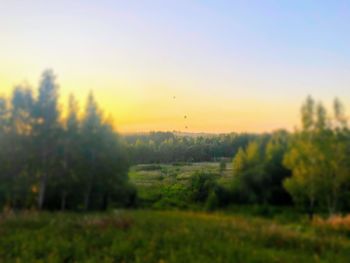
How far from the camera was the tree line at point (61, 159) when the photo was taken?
15.7 meters

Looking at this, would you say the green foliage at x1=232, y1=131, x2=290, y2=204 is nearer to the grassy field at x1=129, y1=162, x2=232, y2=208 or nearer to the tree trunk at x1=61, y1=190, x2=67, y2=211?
the grassy field at x1=129, y1=162, x2=232, y2=208

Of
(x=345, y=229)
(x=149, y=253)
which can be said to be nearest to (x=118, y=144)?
(x=149, y=253)

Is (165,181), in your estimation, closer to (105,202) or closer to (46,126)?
(105,202)

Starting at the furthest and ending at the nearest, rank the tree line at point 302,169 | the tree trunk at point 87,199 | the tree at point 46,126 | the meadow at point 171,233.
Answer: the tree at point 46,126 < the tree trunk at point 87,199 < the tree line at point 302,169 < the meadow at point 171,233

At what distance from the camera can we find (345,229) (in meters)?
13.7

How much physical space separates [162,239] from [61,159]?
635 cm

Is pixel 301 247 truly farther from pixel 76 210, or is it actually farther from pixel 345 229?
pixel 76 210

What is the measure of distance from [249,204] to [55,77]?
12.9 meters

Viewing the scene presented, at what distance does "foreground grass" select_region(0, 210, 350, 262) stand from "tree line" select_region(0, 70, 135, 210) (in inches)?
31.0

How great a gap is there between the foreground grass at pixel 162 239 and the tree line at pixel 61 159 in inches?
31.0

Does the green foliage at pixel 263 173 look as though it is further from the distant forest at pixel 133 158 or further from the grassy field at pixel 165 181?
the grassy field at pixel 165 181

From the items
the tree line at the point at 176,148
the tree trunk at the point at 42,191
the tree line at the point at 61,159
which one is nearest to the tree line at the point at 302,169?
the tree line at the point at 176,148

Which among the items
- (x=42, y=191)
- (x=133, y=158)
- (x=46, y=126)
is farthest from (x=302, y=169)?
(x=46, y=126)

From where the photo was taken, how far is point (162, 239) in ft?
43.7
